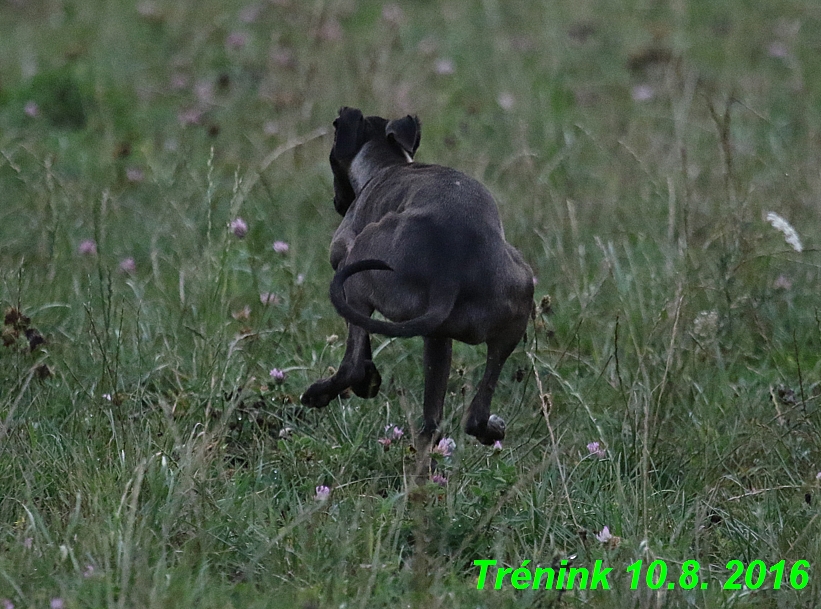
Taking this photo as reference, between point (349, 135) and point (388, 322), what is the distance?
1.12 metres

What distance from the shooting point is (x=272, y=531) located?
130 inches

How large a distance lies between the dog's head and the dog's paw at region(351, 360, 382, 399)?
753 millimetres

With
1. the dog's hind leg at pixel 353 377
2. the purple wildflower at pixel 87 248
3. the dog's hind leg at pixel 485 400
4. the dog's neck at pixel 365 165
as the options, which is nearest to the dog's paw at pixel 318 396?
the dog's hind leg at pixel 353 377

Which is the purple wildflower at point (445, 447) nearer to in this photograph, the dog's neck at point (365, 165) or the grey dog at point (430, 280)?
the grey dog at point (430, 280)

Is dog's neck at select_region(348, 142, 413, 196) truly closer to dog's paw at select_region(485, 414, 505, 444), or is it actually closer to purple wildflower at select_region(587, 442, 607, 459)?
dog's paw at select_region(485, 414, 505, 444)

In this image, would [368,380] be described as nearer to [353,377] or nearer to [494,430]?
[353,377]

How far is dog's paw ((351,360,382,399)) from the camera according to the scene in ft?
12.7

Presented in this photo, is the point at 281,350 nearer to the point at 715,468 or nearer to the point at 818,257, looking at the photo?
the point at 715,468

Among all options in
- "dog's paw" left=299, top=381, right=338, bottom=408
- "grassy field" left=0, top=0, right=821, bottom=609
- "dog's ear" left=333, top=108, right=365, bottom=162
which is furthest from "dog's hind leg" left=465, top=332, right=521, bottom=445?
"dog's ear" left=333, top=108, right=365, bottom=162

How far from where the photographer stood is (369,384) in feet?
12.8

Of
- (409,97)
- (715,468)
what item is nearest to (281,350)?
(715,468)

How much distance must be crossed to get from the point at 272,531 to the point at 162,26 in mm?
6653

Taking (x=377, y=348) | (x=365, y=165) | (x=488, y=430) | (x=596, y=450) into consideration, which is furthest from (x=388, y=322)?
(x=377, y=348)

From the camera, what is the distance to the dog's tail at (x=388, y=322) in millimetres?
3354
